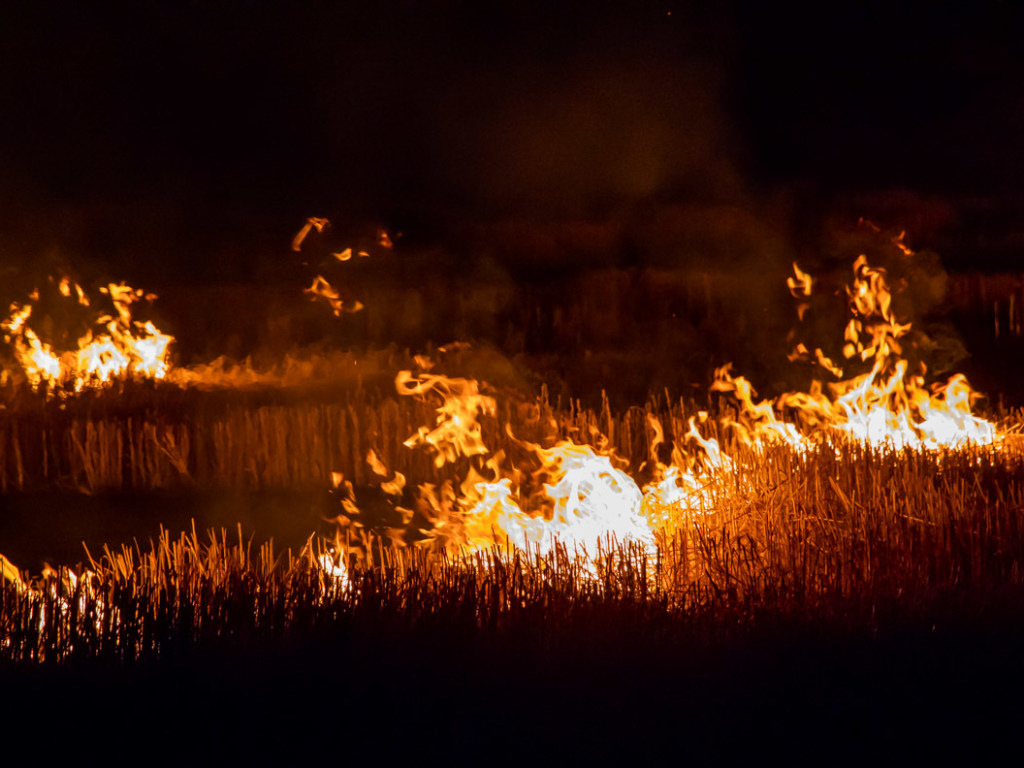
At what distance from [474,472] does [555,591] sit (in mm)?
4390

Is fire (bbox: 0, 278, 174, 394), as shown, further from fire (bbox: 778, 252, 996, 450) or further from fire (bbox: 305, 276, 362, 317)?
fire (bbox: 778, 252, 996, 450)

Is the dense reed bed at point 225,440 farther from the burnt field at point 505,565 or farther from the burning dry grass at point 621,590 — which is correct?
the burning dry grass at point 621,590

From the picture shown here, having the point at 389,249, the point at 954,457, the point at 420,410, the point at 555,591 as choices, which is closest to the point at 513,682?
the point at 555,591

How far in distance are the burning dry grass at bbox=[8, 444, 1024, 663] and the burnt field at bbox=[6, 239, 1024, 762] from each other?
0.06ft

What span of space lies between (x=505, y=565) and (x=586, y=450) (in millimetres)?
2811

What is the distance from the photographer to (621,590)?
4.82m

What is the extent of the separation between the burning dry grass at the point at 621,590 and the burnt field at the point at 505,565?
0.7 inches

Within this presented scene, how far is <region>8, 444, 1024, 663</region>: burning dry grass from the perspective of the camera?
4.31 meters

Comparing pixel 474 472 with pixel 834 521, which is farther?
pixel 474 472

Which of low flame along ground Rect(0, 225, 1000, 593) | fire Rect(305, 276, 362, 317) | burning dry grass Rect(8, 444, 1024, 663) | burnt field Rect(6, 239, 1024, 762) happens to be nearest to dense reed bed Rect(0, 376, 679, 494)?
burnt field Rect(6, 239, 1024, 762)

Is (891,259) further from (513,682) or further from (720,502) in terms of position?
(513,682)

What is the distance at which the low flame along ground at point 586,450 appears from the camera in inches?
262

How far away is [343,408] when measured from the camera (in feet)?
33.6

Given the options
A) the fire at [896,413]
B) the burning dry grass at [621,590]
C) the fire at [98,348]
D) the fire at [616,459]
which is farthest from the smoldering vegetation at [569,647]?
the fire at [98,348]
